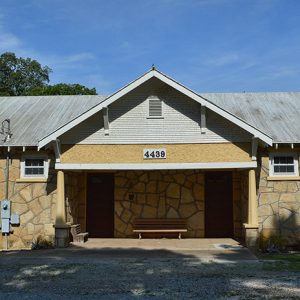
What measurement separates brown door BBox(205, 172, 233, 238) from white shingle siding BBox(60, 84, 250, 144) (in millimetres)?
3015

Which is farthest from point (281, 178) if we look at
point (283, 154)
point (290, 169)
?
point (283, 154)

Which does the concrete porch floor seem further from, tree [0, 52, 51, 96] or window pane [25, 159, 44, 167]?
tree [0, 52, 51, 96]

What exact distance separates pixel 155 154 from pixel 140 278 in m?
5.88

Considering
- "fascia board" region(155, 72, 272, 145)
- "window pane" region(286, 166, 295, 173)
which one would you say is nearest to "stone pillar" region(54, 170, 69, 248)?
"fascia board" region(155, 72, 272, 145)

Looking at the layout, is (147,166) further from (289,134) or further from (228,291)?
(228,291)

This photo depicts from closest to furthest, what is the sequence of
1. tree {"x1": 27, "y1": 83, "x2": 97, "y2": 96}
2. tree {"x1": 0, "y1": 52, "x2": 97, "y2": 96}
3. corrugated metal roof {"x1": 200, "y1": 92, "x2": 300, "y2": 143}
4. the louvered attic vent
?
the louvered attic vent < corrugated metal roof {"x1": 200, "y1": 92, "x2": 300, "y2": 143} < tree {"x1": 27, "y1": 83, "x2": 97, "y2": 96} < tree {"x1": 0, "y1": 52, "x2": 97, "y2": 96}

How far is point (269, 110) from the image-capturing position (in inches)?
736

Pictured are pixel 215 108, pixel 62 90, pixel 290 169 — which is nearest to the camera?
pixel 215 108

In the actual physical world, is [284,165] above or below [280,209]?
above

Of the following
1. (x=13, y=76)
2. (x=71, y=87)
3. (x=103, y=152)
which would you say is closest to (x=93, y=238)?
(x=103, y=152)

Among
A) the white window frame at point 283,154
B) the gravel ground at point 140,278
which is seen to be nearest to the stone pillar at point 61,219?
the gravel ground at point 140,278

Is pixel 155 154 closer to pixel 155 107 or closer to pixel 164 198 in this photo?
pixel 155 107

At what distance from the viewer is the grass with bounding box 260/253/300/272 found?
439 inches

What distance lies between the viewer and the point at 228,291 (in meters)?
8.62
